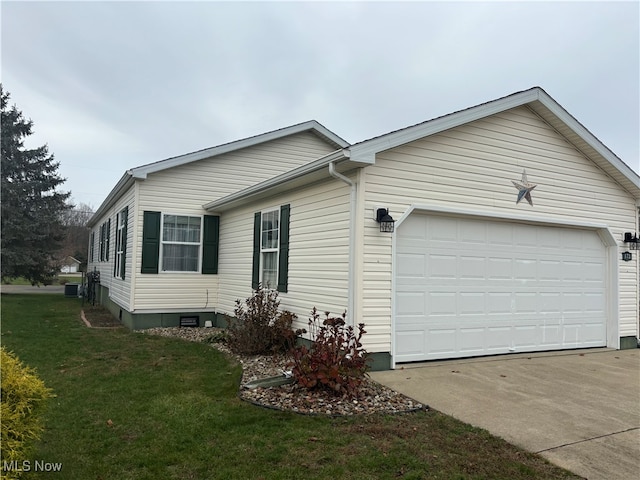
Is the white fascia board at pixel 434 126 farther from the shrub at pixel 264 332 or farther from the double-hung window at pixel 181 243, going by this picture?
the double-hung window at pixel 181 243

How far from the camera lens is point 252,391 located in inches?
207

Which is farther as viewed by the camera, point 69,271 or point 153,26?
point 69,271

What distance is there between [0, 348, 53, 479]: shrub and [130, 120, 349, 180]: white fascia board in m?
7.92

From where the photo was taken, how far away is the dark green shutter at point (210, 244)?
434 inches

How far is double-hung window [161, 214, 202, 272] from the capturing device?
34.9ft

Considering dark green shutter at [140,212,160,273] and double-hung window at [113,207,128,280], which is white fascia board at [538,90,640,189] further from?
double-hung window at [113,207,128,280]

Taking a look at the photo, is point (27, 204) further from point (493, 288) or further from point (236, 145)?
point (493, 288)

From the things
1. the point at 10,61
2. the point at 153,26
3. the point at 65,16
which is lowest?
the point at 10,61

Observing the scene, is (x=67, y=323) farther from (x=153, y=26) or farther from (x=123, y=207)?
(x=153, y=26)

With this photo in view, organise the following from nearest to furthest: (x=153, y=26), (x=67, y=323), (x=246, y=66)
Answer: (x=153, y=26) → (x=67, y=323) → (x=246, y=66)

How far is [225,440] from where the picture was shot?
3828 mm

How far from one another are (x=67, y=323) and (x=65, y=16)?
7076 mm

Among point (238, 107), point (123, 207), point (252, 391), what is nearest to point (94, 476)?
point (252, 391)

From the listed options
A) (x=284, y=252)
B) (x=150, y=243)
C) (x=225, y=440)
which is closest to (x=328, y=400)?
(x=225, y=440)
